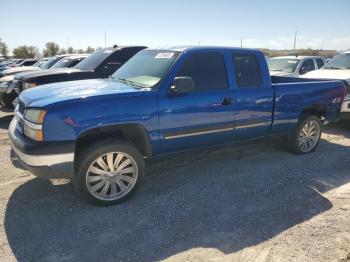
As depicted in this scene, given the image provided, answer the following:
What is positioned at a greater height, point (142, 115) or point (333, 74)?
point (333, 74)

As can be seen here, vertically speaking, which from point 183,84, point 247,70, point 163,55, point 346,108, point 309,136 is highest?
point 163,55

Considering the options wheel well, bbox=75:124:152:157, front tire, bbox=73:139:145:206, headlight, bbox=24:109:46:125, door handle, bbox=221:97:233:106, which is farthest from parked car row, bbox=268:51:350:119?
headlight, bbox=24:109:46:125

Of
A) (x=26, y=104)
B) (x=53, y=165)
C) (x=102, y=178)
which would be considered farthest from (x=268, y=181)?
(x=26, y=104)

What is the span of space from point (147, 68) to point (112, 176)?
5.31ft

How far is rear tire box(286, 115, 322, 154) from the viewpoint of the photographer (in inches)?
243

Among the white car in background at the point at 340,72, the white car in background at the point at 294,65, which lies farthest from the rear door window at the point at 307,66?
the white car in background at the point at 340,72

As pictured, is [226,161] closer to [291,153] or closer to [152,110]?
[291,153]

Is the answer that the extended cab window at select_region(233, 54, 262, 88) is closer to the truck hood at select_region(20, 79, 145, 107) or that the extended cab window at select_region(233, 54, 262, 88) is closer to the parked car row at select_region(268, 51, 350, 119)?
the truck hood at select_region(20, 79, 145, 107)

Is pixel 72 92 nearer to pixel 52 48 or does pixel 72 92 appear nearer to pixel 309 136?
pixel 309 136

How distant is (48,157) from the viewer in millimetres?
Result: 3715

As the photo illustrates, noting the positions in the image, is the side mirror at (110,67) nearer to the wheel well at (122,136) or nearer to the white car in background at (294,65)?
the wheel well at (122,136)

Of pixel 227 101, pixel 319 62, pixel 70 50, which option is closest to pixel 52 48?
pixel 70 50

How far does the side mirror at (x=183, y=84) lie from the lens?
427 centimetres

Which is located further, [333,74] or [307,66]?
[307,66]
